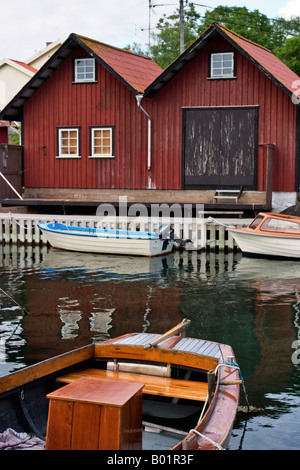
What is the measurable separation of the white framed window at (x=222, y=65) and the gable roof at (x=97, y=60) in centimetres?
289

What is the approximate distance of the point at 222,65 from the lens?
24234 mm

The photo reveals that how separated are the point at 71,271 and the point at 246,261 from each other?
5.69 m

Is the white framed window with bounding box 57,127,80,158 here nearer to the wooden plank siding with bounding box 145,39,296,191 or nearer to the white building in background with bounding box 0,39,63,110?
the wooden plank siding with bounding box 145,39,296,191

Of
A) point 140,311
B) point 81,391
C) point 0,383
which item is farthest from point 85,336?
point 81,391

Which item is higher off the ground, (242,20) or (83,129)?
(242,20)

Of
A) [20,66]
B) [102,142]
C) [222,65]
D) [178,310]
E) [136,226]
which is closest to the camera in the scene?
[178,310]

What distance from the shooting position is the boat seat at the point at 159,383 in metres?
6.83

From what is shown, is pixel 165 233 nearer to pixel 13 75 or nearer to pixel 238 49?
pixel 238 49

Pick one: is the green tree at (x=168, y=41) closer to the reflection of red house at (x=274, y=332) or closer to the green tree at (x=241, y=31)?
the green tree at (x=241, y=31)

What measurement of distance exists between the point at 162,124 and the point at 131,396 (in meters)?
20.7

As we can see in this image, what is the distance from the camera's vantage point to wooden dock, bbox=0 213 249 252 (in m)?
22.6

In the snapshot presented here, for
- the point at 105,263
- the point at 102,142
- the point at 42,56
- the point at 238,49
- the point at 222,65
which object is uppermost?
the point at 42,56

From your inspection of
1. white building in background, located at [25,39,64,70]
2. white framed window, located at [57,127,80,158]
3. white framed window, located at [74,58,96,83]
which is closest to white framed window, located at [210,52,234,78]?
white framed window, located at [74,58,96,83]

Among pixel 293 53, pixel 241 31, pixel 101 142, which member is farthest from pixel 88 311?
pixel 241 31
